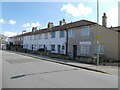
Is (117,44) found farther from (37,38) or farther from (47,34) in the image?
(37,38)

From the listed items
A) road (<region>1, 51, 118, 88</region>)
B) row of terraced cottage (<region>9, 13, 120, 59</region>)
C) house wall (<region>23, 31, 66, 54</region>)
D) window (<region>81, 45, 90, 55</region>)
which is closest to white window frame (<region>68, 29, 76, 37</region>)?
row of terraced cottage (<region>9, 13, 120, 59</region>)

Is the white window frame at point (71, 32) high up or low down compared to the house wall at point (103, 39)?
up

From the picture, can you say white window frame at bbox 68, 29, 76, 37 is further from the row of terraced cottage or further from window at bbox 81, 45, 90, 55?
window at bbox 81, 45, 90, 55

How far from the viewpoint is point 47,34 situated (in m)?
44.1

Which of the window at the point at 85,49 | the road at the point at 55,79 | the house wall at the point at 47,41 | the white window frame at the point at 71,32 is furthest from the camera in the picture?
the house wall at the point at 47,41

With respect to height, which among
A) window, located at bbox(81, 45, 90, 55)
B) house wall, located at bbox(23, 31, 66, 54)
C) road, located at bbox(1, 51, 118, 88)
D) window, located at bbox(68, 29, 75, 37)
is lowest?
road, located at bbox(1, 51, 118, 88)

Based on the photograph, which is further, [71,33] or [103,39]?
[71,33]

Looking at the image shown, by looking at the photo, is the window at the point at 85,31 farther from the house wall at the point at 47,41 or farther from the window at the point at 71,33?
the house wall at the point at 47,41

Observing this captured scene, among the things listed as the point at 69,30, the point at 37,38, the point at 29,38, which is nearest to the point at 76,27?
the point at 69,30

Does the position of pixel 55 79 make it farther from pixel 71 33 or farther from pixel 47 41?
pixel 47 41

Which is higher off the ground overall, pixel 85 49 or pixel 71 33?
pixel 71 33

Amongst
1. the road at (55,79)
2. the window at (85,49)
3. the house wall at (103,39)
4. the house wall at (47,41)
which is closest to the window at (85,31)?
the house wall at (103,39)

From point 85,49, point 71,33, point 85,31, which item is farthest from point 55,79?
point 71,33

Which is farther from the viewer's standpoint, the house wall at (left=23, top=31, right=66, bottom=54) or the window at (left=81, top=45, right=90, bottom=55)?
the house wall at (left=23, top=31, right=66, bottom=54)
